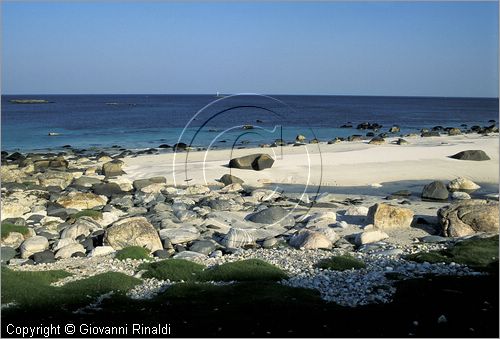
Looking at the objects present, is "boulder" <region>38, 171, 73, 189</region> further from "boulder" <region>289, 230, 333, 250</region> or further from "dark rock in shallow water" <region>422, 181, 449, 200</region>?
"dark rock in shallow water" <region>422, 181, 449, 200</region>

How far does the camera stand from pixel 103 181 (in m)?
36.1

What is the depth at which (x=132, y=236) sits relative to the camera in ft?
62.5

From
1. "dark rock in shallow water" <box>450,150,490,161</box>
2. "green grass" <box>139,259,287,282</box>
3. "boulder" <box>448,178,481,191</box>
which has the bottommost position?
"green grass" <box>139,259,287,282</box>

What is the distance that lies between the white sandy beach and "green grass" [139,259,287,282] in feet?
Answer: 59.6

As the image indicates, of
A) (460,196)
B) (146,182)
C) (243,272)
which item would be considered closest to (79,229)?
(243,272)

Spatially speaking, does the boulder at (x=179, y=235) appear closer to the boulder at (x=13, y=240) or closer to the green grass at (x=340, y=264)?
the boulder at (x=13, y=240)

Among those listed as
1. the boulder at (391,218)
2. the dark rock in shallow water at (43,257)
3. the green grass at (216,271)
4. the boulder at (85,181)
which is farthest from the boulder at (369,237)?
the boulder at (85,181)

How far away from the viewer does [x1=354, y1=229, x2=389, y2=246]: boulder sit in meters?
19.4

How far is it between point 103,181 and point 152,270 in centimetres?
2231

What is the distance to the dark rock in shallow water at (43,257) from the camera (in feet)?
58.5

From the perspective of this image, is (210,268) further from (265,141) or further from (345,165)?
(265,141)

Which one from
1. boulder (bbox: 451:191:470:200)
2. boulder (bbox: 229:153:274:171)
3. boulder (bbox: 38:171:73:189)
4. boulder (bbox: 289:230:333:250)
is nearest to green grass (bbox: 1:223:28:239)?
boulder (bbox: 289:230:333:250)

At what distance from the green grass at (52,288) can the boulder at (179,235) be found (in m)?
5.57

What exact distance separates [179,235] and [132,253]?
123 inches
